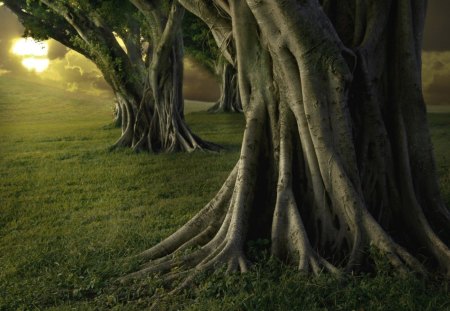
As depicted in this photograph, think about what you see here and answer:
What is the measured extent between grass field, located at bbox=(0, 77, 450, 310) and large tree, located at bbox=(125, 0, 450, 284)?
36cm

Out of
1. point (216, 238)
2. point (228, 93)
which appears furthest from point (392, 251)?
point (228, 93)

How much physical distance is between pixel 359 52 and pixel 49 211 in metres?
5.95

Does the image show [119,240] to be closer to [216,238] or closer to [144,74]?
[216,238]

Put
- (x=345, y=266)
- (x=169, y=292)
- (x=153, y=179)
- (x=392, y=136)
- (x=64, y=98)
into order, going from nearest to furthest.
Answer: (x=169, y=292) < (x=345, y=266) < (x=392, y=136) < (x=153, y=179) < (x=64, y=98)

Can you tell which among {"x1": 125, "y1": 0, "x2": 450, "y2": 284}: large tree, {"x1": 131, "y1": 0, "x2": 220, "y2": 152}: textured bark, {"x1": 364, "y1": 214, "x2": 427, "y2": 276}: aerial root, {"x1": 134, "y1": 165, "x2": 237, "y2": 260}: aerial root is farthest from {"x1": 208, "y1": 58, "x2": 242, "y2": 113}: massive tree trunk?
{"x1": 364, "y1": 214, "x2": 427, "y2": 276}: aerial root

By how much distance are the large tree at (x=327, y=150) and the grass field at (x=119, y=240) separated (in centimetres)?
36

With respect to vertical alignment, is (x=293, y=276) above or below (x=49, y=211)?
above

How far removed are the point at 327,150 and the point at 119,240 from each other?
3069mm

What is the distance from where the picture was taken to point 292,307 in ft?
15.9

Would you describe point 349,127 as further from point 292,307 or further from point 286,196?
point 292,307

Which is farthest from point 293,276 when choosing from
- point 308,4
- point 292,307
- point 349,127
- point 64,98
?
point 64,98

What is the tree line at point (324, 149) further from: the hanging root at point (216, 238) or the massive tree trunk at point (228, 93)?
the massive tree trunk at point (228, 93)

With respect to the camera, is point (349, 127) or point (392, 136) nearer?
point (349, 127)

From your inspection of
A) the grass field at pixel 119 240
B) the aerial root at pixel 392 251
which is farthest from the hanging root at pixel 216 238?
the aerial root at pixel 392 251
